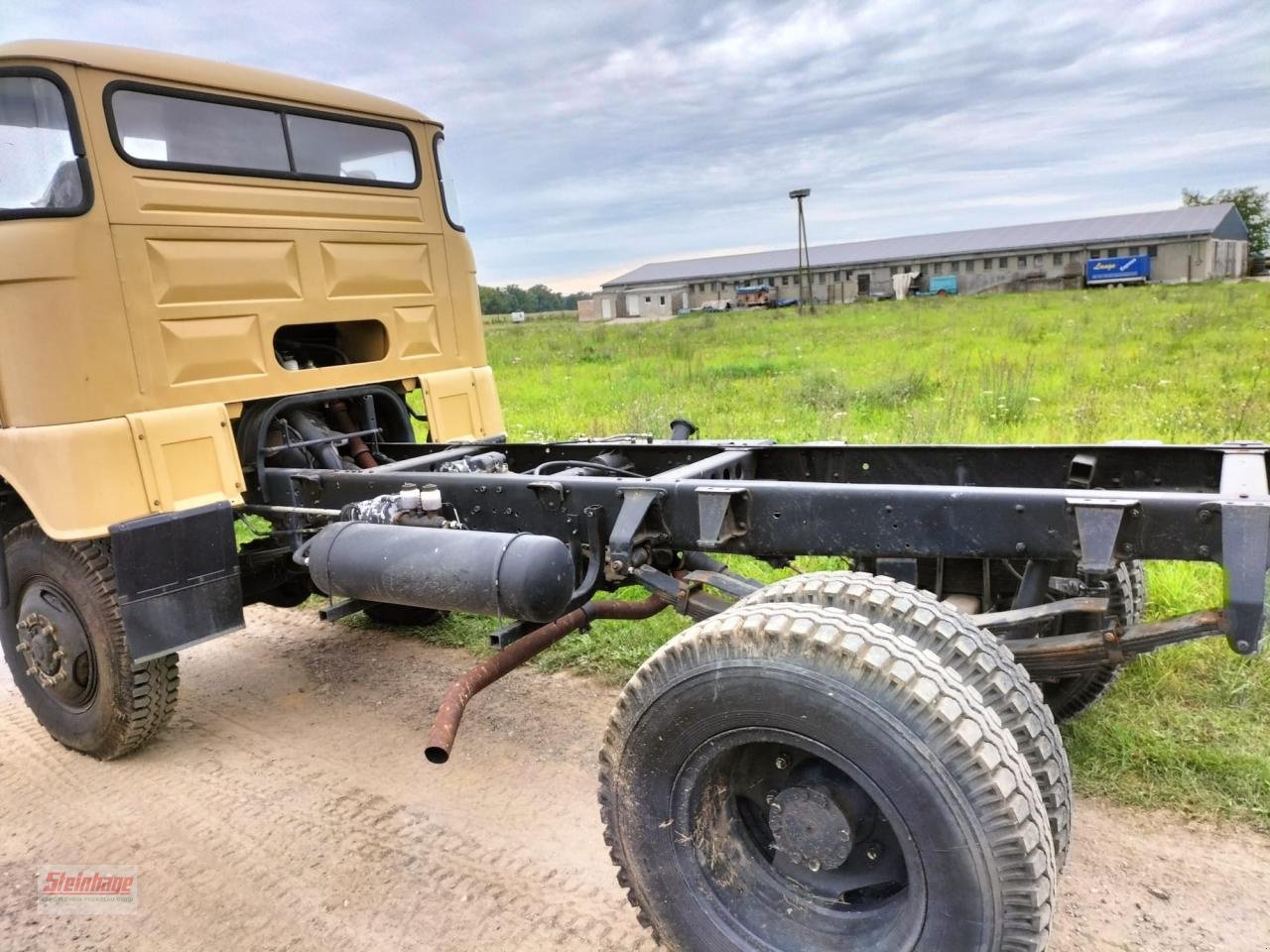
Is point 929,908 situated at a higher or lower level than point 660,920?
higher

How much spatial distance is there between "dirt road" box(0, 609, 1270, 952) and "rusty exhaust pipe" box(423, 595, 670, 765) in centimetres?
51

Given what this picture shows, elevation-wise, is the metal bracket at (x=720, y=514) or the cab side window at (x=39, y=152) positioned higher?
the cab side window at (x=39, y=152)

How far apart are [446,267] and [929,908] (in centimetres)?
408

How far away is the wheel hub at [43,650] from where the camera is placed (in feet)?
14.0

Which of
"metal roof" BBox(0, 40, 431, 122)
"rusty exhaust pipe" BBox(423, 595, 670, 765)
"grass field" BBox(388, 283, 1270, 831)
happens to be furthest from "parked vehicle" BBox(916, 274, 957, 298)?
"rusty exhaust pipe" BBox(423, 595, 670, 765)

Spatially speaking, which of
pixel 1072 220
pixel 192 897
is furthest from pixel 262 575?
pixel 1072 220

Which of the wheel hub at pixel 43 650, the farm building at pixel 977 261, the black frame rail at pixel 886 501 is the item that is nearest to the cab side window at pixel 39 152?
the black frame rail at pixel 886 501

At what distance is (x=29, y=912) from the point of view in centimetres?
323

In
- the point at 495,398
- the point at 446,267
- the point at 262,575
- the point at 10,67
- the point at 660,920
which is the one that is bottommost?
the point at 660,920

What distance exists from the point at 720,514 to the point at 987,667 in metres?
Result: 0.88

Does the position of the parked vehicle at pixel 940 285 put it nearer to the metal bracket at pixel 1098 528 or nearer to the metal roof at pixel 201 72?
the metal roof at pixel 201 72

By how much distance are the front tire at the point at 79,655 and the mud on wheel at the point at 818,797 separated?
258 cm

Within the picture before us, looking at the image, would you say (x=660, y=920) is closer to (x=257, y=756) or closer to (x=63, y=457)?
(x=257, y=756)

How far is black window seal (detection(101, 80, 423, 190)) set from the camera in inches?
148
